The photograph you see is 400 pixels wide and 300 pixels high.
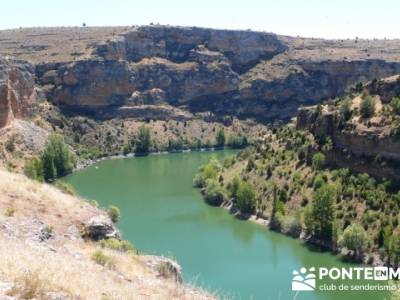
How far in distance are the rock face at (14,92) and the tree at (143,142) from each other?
20.6 meters

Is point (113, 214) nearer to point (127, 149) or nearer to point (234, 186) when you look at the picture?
point (234, 186)

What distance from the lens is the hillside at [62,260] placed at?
9.59 m

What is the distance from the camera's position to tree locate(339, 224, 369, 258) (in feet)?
137

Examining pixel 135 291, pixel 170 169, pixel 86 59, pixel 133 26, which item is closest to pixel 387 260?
pixel 135 291

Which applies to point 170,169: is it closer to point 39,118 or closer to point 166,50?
point 39,118

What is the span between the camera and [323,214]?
152 feet

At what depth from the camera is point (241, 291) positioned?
36.4 metres

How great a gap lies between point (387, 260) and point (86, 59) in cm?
8934

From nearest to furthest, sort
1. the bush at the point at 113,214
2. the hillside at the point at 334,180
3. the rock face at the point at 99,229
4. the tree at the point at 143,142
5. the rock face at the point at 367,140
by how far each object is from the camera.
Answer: the rock face at the point at 99,229
the bush at the point at 113,214
the hillside at the point at 334,180
the rock face at the point at 367,140
the tree at the point at 143,142

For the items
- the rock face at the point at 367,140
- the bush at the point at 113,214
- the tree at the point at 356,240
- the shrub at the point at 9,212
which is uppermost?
the shrub at the point at 9,212

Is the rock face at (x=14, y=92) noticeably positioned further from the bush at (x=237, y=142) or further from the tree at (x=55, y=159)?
the bush at (x=237, y=142)

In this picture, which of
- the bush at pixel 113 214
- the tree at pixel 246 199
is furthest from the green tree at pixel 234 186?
the bush at pixel 113 214

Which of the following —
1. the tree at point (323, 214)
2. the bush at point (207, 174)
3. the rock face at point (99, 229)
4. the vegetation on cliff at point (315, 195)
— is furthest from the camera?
the bush at point (207, 174)

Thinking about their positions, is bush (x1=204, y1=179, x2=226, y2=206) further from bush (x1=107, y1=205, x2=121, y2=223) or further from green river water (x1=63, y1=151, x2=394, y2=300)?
bush (x1=107, y1=205, x2=121, y2=223)
